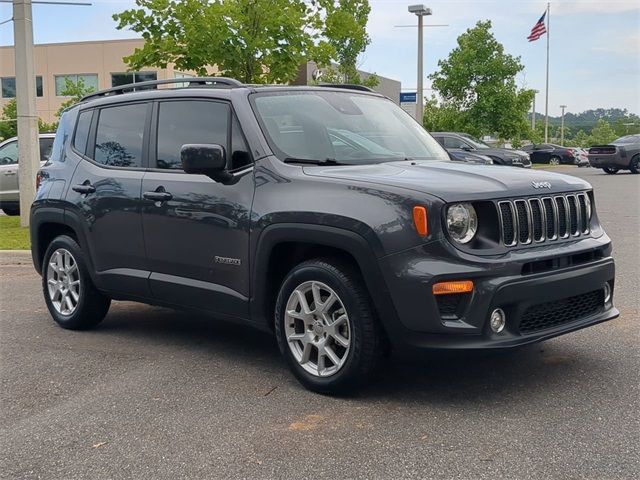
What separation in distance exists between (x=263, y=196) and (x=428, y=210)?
1175 millimetres

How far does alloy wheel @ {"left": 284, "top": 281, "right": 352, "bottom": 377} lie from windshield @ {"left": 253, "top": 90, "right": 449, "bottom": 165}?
3.03 feet

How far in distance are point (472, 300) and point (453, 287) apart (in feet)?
0.40

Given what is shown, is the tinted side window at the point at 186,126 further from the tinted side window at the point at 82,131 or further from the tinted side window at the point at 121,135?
the tinted side window at the point at 82,131

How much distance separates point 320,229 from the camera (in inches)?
173

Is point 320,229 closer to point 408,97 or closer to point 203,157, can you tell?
point 203,157

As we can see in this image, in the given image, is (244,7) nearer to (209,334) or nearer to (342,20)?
(342,20)

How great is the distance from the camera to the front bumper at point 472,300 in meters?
4.02

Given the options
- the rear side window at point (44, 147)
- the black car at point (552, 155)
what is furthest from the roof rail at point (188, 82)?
the black car at point (552, 155)

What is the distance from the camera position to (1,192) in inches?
611

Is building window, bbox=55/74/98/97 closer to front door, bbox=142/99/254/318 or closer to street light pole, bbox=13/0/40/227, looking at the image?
street light pole, bbox=13/0/40/227

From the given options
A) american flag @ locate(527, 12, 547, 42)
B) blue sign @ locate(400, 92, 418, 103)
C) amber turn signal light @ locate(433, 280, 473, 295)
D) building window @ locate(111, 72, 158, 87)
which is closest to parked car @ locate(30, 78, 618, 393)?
amber turn signal light @ locate(433, 280, 473, 295)

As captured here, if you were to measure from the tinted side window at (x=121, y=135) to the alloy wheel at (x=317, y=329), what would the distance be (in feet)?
6.33

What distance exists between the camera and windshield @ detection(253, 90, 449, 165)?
502cm

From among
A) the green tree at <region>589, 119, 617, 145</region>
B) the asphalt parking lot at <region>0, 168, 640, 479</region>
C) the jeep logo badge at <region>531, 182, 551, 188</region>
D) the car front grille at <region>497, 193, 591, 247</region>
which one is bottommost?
the asphalt parking lot at <region>0, 168, 640, 479</region>
